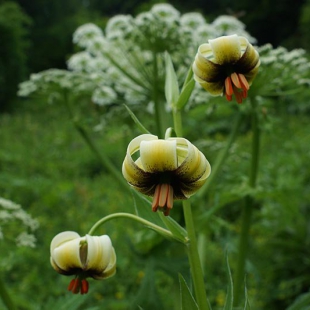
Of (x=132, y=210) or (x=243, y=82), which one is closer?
(x=243, y=82)

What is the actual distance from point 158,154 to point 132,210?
10.0ft

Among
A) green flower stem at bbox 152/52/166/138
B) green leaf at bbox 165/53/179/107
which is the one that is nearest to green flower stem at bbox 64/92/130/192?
green flower stem at bbox 152/52/166/138

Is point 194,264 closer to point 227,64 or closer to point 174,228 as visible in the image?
point 174,228

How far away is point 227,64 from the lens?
1040 millimetres

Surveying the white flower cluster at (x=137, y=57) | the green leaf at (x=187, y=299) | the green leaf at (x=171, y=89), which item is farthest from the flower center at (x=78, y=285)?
the white flower cluster at (x=137, y=57)

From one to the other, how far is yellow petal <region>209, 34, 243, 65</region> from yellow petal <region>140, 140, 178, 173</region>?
241 mm

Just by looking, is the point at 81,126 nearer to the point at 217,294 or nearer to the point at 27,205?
the point at 217,294

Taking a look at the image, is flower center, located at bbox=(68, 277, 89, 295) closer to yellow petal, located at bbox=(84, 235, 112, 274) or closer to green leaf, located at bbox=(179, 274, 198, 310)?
yellow petal, located at bbox=(84, 235, 112, 274)

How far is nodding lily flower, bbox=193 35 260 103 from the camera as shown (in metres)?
1.01

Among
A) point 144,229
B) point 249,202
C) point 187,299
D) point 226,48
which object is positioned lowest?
point 144,229

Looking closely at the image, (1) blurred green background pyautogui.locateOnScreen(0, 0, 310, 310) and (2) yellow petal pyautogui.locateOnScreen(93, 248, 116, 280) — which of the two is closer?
(2) yellow petal pyautogui.locateOnScreen(93, 248, 116, 280)

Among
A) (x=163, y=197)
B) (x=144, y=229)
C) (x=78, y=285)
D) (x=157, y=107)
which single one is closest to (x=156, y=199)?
(x=163, y=197)

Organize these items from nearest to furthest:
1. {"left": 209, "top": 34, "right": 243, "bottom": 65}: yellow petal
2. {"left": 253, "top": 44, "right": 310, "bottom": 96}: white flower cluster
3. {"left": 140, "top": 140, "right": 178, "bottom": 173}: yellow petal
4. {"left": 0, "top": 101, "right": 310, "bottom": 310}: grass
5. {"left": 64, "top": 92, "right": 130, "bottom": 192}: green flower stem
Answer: {"left": 140, "top": 140, "right": 178, "bottom": 173}: yellow petal, {"left": 209, "top": 34, "right": 243, "bottom": 65}: yellow petal, {"left": 253, "top": 44, "right": 310, "bottom": 96}: white flower cluster, {"left": 0, "top": 101, "right": 310, "bottom": 310}: grass, {"left": 64, "top": 92, "right": 130, "bottom": 192}: green flower stem

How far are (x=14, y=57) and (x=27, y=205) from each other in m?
8.82
